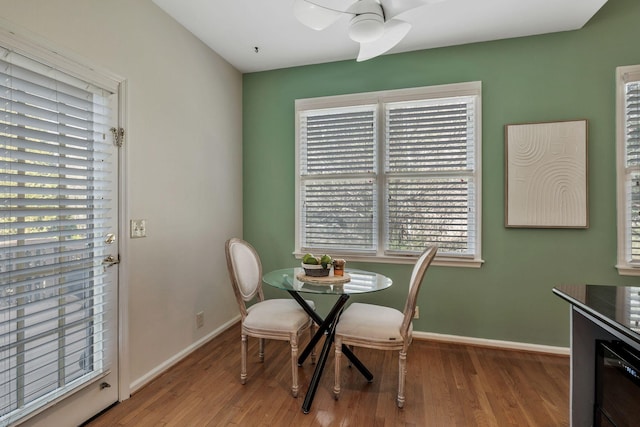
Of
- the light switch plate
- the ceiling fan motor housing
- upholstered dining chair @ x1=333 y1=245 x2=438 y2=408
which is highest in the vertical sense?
the ceiling fan motor housing

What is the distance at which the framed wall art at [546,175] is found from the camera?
263cm

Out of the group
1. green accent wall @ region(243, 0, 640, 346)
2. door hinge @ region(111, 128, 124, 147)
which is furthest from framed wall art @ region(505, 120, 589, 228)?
door hinge @ region(111, 128, 124, 147)

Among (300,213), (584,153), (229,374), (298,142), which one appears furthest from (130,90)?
(584,153)

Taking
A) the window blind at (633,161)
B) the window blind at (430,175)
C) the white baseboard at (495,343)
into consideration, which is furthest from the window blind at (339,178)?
the window blind at (633,161)

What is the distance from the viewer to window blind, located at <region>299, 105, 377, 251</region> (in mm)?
3186

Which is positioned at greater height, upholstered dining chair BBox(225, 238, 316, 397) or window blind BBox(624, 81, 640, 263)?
window blind BBox(624, 81, 640, 263)

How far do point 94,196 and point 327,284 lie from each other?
1584mm

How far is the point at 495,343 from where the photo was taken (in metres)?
2.86

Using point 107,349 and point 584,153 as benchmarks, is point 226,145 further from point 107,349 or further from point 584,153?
point 584,153

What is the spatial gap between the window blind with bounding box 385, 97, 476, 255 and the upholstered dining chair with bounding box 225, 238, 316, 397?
51.2 inches

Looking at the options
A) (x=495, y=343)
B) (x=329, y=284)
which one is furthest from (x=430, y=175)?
(x=495, y=343)

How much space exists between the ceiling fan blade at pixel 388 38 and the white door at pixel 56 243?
5.52 feet

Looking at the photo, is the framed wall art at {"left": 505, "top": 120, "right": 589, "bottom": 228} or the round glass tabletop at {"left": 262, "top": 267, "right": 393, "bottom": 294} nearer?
the round glass tabletop at {"left": 262, "top": 267, "right": 393, "bottom": 294}

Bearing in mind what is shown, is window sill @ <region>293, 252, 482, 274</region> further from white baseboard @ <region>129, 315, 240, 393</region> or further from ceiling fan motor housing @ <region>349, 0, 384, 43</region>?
ceiling fan motor housing @ <region>349, 0, 384, 43</region>
